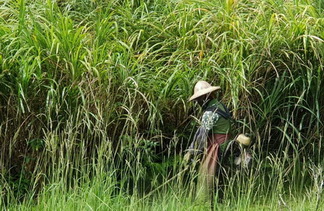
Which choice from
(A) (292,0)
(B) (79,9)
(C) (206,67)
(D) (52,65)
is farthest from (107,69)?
(A) (292,0)

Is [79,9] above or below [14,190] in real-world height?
above

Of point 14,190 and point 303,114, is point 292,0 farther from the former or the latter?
point 14,190

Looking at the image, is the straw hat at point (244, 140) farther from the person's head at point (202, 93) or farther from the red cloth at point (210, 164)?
the person's head at point (202, 93)

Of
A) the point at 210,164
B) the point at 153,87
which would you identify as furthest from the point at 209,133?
the point at 153,87

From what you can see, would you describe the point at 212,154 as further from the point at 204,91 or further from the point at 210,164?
the point at 204,91

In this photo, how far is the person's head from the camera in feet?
22.4

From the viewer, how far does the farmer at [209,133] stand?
669 cm

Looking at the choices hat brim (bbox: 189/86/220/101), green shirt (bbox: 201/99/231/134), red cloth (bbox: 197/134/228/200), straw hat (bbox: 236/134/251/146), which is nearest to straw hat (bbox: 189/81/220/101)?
hat brim (bbox: 189/86/220/101)

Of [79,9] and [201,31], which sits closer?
[201,31]

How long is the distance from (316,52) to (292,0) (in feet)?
3.93

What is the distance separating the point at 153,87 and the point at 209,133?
37.3 inches

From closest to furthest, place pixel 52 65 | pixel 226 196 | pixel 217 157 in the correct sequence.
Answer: pixel 226 196, pixel 217 157, pixel 52 65

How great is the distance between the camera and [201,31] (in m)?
8.30

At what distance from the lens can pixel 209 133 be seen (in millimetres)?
6879
